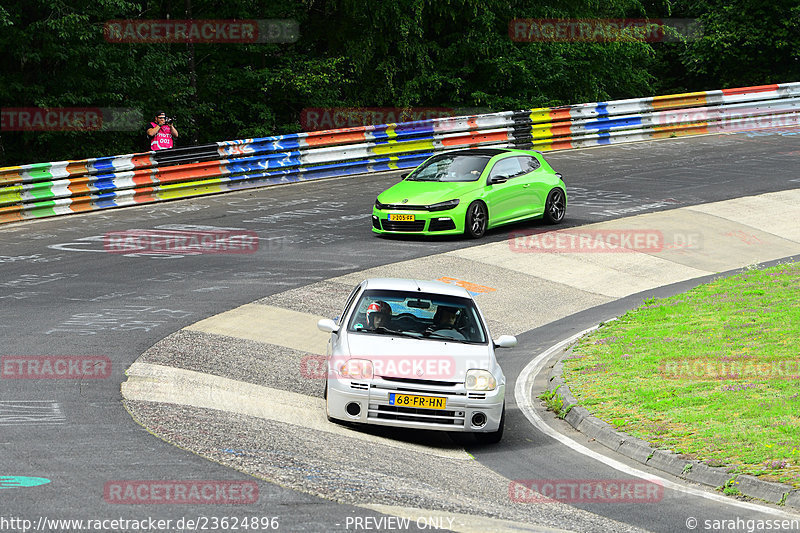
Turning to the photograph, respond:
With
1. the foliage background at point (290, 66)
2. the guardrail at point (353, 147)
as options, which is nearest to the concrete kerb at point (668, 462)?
the guardrail at point (353, 147)

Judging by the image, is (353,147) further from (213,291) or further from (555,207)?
(213,291)

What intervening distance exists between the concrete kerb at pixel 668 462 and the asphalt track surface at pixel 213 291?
302 millimetres

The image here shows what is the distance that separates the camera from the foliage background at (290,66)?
1000 inches

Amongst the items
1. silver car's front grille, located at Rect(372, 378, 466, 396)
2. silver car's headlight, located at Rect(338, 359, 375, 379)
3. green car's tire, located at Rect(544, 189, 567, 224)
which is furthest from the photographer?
silver car's front grille, located at Rect(372, 378, 466, 396)

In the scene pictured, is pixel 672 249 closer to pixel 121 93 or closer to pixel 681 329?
pixel 681 329

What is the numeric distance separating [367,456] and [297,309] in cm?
681

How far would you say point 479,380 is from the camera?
10.1 meters

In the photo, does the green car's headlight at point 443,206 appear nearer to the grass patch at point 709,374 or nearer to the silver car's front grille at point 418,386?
the grass patch at point 709,374

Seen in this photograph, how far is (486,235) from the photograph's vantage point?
2112 centimetres

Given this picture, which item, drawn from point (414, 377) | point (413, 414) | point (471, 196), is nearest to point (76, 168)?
point (471, 196)

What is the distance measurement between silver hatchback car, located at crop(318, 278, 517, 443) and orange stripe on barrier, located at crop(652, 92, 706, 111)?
77.8 feet

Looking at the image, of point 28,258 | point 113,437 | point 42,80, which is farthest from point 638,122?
point 113,437

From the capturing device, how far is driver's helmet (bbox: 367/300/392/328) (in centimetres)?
1095

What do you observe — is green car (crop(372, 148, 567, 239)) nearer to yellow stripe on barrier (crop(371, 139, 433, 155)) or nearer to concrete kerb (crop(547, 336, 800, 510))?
yellow stripe on barrier (crop(371, 139, 433, 155))
